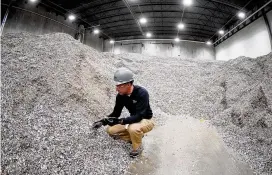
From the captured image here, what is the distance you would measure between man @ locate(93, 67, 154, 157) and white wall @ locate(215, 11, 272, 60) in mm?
14679

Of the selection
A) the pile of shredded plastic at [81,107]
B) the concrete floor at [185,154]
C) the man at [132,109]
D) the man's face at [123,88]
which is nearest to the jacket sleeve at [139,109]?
the man at [132,109]

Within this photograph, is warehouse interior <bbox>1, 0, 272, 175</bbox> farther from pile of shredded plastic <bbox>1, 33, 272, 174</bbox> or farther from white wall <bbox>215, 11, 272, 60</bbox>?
white wall <bbox>215, 11, 272, 60</bbox>

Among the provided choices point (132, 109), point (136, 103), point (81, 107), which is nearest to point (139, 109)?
point (136, 103)

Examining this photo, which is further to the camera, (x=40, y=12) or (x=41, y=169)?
(x=40, y=12)

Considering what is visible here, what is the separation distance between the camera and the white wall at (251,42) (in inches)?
553

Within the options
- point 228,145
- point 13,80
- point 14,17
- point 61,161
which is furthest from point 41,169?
point 14,17

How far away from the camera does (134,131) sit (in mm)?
3502

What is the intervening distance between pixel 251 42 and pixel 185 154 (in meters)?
16.0

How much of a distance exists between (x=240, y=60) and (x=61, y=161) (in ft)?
36.3

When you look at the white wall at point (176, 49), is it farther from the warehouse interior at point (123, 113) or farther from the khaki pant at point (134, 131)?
the khaki pant at point (134, 131)

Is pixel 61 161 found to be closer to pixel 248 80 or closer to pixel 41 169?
pixel 41 169

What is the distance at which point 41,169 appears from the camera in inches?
104

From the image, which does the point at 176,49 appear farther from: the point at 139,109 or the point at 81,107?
the point at 139,109

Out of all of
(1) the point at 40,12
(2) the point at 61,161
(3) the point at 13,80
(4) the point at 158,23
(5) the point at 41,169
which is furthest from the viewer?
(4) the point at 158,23
